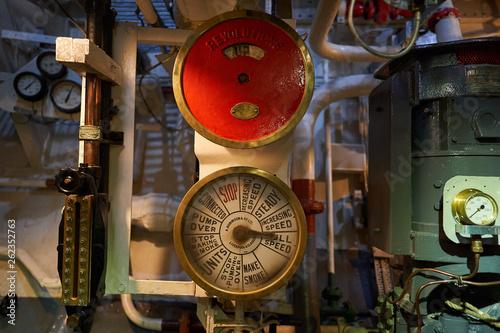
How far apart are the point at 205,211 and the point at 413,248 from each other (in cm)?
108

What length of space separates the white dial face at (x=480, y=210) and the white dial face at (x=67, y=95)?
2.88 meters

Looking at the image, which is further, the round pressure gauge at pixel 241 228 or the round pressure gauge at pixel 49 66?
the round pressure gauge at pixel 49 66

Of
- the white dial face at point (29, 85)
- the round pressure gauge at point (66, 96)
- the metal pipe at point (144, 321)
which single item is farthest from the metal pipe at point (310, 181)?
the white dial face at point (29, 85)

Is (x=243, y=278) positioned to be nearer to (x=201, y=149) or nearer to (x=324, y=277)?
(x=201, y=149)

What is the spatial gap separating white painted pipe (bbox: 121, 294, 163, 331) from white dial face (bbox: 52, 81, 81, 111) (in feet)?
5.45

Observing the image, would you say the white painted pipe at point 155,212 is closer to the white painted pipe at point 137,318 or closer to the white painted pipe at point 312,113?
the white painted pipe at point 137,318

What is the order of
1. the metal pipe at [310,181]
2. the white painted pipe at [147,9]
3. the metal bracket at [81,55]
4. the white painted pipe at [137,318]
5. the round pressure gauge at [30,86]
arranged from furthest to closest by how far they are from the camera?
the round pressure gauge at [30,86] → the white painted pipe at [137,318] → the metal pipe at [310,181] → the white painted pipe at [147,9] → the metal bracket at [81,55]

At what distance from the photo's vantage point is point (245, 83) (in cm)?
152

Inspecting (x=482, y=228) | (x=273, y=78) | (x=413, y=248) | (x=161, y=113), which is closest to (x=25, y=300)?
(x=161, y=113)

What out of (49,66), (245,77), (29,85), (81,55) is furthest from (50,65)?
(245,77)

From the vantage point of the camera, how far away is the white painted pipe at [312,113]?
7.77 ft

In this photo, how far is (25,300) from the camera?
2.57 meters

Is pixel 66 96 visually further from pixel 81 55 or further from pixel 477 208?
pixel 477 208

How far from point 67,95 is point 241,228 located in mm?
Answer: 2210
